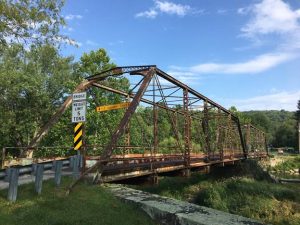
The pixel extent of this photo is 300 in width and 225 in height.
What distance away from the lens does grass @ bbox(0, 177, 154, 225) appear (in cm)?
784

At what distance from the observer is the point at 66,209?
28.3 feet

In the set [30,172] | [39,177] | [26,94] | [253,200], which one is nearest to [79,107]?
[30,172]

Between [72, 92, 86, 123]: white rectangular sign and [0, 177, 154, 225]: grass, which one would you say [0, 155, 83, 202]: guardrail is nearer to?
[0, 177, 154, 225]: grass

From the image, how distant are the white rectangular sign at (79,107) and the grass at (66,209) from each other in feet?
8.98

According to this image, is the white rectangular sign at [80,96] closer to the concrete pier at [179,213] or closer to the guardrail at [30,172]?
the guardrail at [30,172]

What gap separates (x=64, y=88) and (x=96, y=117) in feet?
32.0

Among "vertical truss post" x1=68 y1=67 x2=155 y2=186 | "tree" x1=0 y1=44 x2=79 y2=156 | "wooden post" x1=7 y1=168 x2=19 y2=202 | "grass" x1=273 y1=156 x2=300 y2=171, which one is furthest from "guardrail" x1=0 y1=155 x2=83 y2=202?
"grass" x1=273 y1=156 x2=300 y2=171

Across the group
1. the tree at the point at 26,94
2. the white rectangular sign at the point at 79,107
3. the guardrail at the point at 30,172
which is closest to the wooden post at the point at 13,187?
the guardrail at the point at 30,172

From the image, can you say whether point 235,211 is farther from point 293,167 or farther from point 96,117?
point 293,167

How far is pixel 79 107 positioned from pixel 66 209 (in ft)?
15.3

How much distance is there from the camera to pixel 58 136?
39.8 m

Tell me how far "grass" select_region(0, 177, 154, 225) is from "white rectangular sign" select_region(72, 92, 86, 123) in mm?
2736

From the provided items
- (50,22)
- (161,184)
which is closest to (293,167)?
(161,184)

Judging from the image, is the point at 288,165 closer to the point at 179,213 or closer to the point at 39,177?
the point at 179,213
